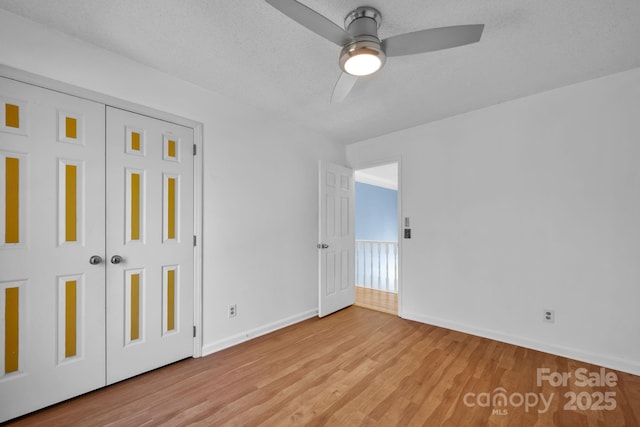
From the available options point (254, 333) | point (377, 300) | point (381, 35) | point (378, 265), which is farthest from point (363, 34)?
point (378, 265)

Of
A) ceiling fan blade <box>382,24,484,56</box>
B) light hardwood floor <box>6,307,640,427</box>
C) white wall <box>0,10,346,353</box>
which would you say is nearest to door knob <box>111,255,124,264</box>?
white wall <box>0,10,346,353</box>

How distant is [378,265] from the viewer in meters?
5.08

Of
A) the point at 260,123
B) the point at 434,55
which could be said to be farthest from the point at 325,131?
the point at 434,55

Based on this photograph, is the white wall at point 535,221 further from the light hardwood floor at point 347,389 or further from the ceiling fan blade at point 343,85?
the ceiling fan blade at point 343,85

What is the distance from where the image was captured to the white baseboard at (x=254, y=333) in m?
2.51

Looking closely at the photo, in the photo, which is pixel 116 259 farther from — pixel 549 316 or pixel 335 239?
pixel 549 316

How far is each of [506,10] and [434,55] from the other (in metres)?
0.49

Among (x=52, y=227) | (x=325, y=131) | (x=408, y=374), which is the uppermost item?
(x=325, y=131)

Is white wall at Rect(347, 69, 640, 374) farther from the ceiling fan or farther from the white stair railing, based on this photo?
the ceiling fan

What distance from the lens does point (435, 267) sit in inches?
126

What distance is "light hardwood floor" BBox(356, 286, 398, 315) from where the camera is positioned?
12.5 ft

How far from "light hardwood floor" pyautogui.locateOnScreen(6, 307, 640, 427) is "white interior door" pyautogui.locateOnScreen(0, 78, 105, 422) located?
0.23 metres

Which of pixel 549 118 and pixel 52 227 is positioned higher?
pixel 549 118

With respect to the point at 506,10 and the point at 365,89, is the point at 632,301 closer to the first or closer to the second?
the point at 506,10
